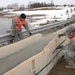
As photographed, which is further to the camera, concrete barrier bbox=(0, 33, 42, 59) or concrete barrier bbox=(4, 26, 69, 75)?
concrete barrier bbox=(0, 33, 42, 59)

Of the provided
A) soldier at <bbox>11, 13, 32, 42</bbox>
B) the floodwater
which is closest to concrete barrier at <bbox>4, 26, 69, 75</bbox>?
the floodwater

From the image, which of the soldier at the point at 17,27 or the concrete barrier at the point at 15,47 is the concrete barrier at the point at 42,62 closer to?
the concrete barrier at the point at 15,47

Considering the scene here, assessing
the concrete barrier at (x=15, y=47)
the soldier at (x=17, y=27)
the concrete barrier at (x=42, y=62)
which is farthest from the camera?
the soldier at (x=17, y=27)

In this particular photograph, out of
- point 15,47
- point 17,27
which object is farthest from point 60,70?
point 17,27

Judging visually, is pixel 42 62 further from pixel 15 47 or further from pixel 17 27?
pixel 17 27

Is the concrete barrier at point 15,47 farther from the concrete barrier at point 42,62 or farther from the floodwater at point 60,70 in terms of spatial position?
the floodwater at point 60,70

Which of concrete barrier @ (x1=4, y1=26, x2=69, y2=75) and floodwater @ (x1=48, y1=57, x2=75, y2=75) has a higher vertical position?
concrete barrier @ (x1=4, y1=26, x2=69, y2=75)

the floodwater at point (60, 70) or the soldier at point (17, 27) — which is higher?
the soldier at point (17, 27)

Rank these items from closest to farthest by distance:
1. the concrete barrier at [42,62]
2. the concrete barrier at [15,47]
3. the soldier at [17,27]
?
the concrete barrier at [42,62]
the concrete barrier at [15,47]
the soldier at [17,27]

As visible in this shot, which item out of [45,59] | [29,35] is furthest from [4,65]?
[29,35]

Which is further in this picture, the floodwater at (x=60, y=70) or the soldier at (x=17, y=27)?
the soldier at (x=17, y=27)

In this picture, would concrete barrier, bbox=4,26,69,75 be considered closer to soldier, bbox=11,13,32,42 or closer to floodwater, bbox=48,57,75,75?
floodwater, bbox=48,57,75,75

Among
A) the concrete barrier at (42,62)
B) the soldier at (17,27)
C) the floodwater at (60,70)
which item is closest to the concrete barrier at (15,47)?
the soldier at (17,27)

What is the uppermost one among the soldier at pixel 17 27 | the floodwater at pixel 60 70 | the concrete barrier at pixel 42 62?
the soldier at pixel 17 27
